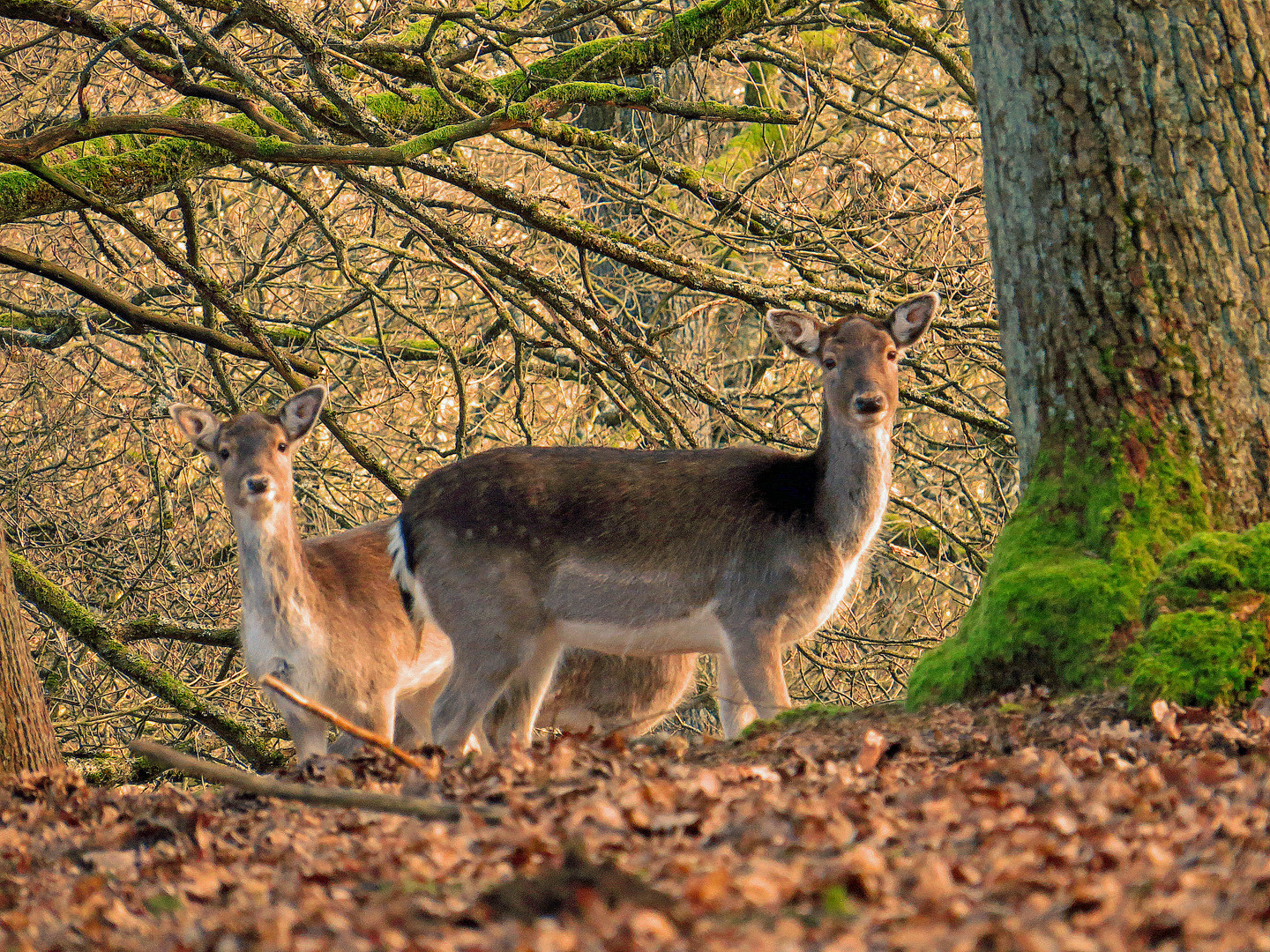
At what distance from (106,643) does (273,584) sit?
1.34 m

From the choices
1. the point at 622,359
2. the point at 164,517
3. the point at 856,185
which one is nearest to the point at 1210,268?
the point at 622,359

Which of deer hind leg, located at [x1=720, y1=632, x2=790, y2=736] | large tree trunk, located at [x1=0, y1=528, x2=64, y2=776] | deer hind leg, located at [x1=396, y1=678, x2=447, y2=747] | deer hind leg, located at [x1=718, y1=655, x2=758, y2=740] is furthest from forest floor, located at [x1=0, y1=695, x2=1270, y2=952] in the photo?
deer hind leg, located at [x1=396, y1=678, x2=447, y2=747]

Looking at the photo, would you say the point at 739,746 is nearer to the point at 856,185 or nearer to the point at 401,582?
the point at 401,582

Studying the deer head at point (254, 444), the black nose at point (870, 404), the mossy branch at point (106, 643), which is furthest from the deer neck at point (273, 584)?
the black nose at point (870, 404)

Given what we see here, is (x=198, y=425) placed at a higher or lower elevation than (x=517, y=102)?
lower

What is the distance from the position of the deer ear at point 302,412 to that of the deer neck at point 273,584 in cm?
48

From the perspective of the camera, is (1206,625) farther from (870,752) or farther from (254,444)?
(254,444)

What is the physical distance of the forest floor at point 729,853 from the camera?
2.63 metres

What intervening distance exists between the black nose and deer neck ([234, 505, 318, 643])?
3.36 meters

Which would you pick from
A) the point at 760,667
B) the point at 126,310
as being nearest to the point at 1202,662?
the point at 760,667

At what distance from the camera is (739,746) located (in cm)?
482

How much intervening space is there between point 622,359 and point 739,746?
3415 millimetres

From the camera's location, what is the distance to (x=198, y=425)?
8047 mm

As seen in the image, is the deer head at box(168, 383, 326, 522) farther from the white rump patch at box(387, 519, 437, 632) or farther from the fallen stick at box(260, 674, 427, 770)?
the fallen stick at box(260, 674, 427, 770)
